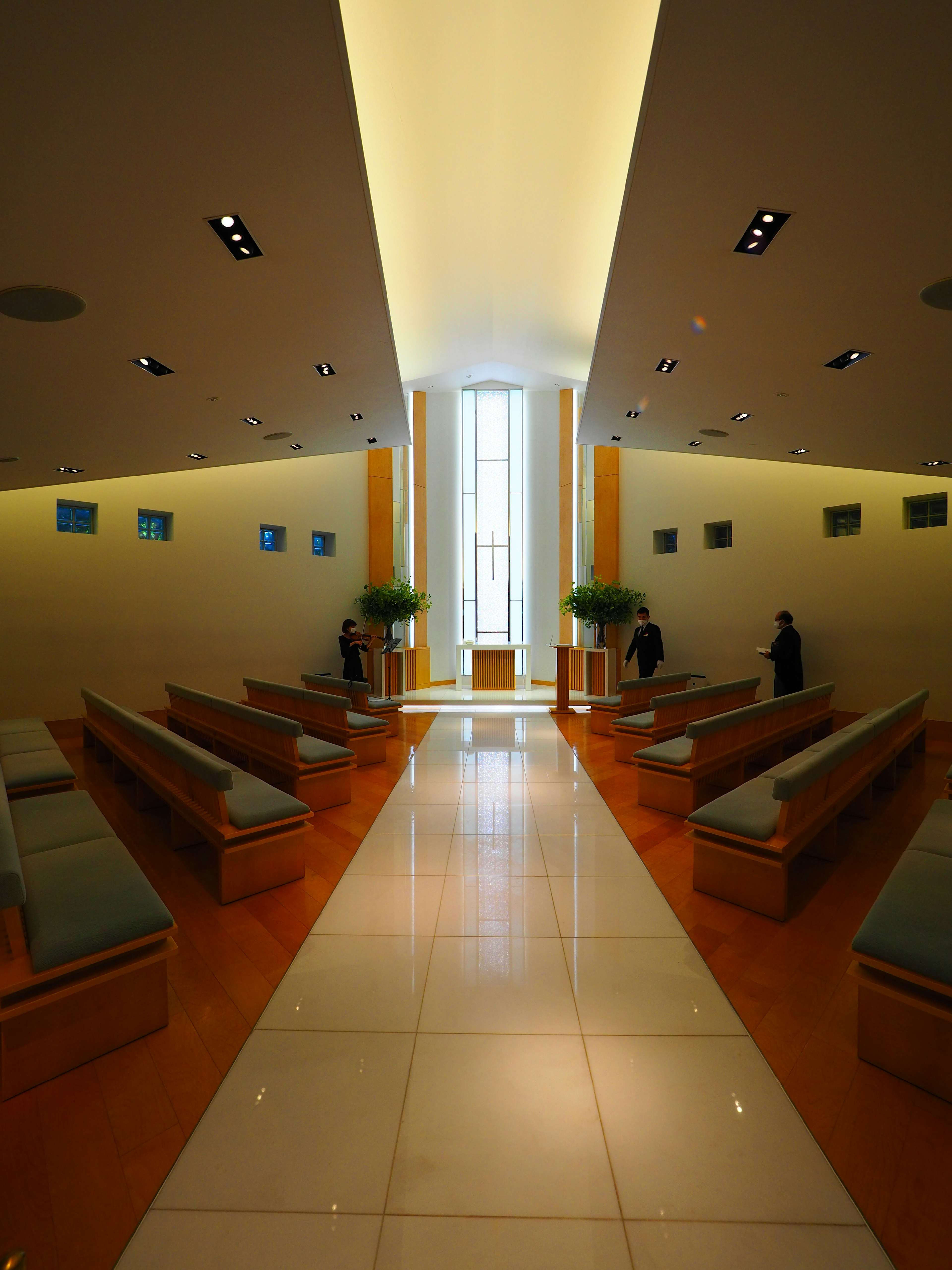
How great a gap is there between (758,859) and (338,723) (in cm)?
398

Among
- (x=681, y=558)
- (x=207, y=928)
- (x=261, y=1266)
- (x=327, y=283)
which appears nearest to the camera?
(x=261, y=1266)

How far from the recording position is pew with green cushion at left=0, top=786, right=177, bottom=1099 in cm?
181

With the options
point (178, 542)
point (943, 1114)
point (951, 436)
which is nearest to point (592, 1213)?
point (943, 1114)

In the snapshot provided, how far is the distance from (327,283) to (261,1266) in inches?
166

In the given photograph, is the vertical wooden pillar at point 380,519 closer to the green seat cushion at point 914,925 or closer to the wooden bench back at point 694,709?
the wooden bench back at point 694,709

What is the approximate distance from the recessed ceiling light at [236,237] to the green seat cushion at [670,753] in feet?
12.8

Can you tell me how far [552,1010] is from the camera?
218 cm

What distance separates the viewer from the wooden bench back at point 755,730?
437cm

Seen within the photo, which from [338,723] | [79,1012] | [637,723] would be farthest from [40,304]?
[637,723]

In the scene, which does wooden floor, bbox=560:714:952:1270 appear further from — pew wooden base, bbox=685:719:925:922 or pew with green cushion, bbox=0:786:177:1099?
pew with green cushion, bbox=0:786:177:1099

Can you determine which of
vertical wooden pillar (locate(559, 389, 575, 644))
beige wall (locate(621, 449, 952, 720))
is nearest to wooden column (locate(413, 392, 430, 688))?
vertical wooden pillar (locate(559, 389, 575, 644))

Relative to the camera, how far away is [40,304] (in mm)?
Answer: 3027

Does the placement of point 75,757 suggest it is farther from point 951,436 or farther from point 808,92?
point 951,436

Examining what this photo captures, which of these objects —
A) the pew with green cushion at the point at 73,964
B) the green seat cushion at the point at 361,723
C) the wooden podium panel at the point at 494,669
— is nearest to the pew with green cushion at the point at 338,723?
the green seat cushion at the point at 361,723
